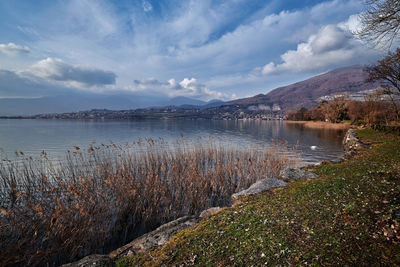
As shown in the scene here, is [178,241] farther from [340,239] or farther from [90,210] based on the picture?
[90,210]

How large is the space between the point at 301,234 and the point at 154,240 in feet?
14.3

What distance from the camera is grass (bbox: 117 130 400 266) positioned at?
150 inches

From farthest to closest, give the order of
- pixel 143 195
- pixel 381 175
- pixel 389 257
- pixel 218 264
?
pixel 143 195 → pixel 381 175 → pixel 218 264 → pixel 389 257

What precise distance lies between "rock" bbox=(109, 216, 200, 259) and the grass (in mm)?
509

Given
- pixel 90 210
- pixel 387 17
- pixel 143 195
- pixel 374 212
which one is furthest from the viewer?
pixel 387 17

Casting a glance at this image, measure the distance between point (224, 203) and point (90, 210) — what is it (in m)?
6.91

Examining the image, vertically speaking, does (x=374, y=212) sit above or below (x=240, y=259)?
above

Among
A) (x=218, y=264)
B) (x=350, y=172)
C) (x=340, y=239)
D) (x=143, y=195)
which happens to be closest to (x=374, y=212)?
(x=340, y=239)

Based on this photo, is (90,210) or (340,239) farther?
(90,210)

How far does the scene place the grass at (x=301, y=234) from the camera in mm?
3818

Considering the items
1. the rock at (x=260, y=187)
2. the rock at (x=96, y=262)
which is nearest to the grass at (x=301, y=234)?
the rock at (x=96, y=262)

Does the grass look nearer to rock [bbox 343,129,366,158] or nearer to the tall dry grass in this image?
the tall dry grass

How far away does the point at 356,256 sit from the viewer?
3.64m

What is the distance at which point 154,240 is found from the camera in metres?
5.84
